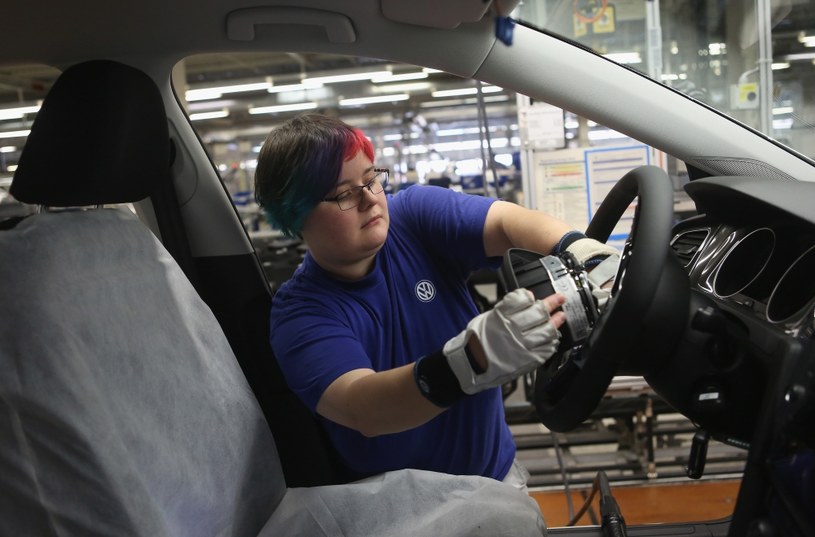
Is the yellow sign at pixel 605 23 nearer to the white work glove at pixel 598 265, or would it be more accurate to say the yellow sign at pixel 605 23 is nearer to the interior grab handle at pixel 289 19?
the interior grab handle at pixel 289 19

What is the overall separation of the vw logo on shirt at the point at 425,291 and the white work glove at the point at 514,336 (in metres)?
0.56

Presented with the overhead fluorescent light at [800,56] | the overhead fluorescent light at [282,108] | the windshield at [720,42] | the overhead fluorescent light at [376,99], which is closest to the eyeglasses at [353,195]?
the windshield at [720,42]

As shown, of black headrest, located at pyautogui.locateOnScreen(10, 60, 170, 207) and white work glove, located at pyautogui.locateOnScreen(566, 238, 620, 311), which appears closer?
white work glove, located at pyautogui.locateOnScreen(566, 238, 620, 311)

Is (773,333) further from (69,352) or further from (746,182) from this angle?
(69,352)

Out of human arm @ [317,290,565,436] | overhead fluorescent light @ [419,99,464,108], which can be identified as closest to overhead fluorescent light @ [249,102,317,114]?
overhead fluorescent light @ [419,99,464,108]

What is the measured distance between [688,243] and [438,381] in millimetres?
614

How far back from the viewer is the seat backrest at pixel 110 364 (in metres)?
0.97

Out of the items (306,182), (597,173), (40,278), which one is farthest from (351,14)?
(597,173)

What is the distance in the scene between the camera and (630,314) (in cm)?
87

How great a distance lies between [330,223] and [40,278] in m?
0.56

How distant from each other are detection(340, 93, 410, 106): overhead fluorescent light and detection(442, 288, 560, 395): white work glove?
524 inches

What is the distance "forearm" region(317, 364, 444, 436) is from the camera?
1.10m

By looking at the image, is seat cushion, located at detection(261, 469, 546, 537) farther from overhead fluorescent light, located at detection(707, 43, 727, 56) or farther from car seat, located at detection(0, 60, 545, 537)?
overhead fluorescent light, located at detection(707, 43, 727, 56)

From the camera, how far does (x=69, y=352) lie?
3.34 ft
